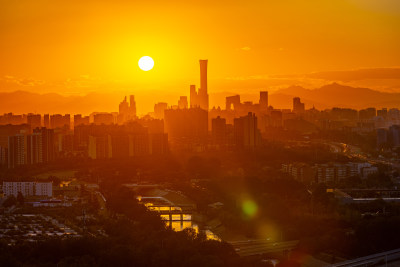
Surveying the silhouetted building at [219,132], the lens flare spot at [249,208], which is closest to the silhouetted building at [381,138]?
the silhouetted building at [219,132]

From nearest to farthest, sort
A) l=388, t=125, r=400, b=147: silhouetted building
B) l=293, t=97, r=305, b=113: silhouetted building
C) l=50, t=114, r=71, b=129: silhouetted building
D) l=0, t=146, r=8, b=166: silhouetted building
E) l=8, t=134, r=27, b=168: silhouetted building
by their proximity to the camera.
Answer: l=8, t=134, r=27, b=168: silhouetted building → l=0, t=146, r=8, b=166: silhouetted building → l=388, t=125, r=400, b=147: silhouetted building → l=50, t=114, r=71, b=129: silhouetted building → l=293, t=97, r=305, b=113: silhouetted building

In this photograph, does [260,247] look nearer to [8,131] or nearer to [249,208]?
[249,208]

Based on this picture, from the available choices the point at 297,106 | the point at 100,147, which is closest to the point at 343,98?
the point at 297,106

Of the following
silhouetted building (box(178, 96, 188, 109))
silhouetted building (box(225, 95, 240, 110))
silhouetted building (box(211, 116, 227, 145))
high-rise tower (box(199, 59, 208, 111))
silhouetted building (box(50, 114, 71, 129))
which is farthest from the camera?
silhouetted building (box(225, 95, 240, 110))

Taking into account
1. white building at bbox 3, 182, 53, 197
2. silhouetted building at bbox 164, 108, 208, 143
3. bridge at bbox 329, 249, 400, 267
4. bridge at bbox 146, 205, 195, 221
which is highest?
silhouetted building at bbox 164, 108, 208, 143

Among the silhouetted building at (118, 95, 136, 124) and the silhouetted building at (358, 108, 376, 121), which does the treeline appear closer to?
the silhouetted building at (118, 95, 136, 124)

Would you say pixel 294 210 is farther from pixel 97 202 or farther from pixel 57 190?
pixel 57 190

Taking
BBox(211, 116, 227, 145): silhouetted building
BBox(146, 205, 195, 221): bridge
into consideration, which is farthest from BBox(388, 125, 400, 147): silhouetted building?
BBox(146, 205, 195, 221): bridge
